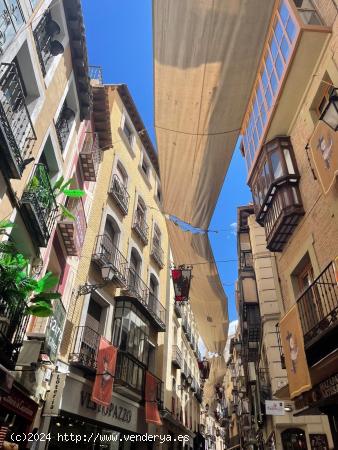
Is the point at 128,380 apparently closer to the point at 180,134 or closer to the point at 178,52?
the point at 180,134

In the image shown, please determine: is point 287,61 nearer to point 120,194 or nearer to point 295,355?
point 295,355

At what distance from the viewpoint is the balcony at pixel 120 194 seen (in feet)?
53.2

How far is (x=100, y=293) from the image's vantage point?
13594mm

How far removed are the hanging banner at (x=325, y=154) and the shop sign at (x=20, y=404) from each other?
7.32 m

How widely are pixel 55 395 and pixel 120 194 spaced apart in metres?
9.59

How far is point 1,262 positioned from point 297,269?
25.2ft

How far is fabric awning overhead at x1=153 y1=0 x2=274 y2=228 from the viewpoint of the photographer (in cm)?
565

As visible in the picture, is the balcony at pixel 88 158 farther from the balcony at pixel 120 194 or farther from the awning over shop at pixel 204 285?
the awning over shop at pixel 204 285

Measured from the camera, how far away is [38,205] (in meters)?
7.94

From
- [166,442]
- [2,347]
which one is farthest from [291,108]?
[166,442]

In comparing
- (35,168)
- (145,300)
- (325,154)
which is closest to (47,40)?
(35,168)

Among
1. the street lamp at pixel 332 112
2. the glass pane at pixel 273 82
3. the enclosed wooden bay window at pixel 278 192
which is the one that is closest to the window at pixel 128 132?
the enclosed wooden bay window at pixel 278 192

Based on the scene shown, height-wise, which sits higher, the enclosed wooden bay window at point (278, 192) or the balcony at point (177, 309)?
the balcony at point (177, 309)

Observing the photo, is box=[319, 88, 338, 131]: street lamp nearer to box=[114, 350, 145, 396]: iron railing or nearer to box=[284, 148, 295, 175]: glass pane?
box=[284, 148, 295, 175]: glass pane
